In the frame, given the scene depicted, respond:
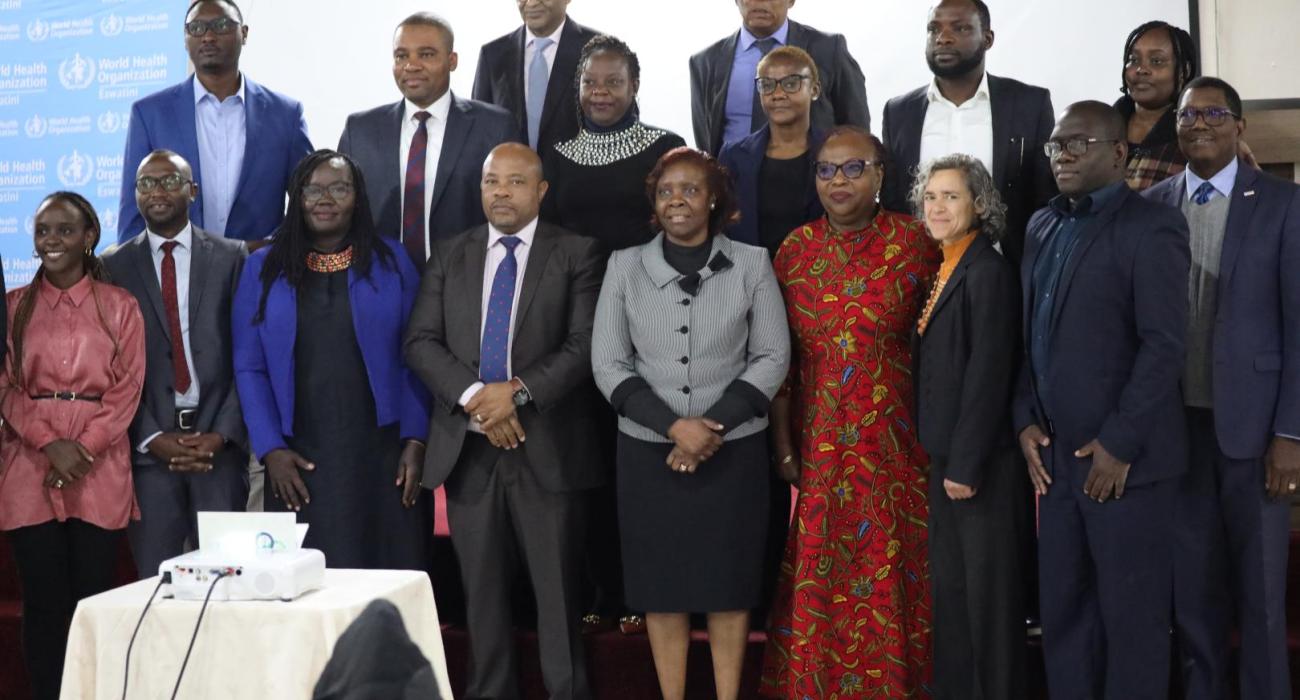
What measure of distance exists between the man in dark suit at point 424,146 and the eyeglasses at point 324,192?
0.33 m

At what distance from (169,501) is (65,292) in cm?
68

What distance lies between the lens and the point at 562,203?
4.18 meters

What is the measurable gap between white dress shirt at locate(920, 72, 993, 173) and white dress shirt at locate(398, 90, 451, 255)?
4.91 feet

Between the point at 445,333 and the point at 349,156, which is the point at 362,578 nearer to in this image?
the point at 445,333

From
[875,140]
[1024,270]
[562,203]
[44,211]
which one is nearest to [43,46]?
[44,211]

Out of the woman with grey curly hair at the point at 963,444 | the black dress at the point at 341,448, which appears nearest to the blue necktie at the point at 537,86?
the black dress at the point at 341,448

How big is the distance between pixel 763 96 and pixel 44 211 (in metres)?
2.11

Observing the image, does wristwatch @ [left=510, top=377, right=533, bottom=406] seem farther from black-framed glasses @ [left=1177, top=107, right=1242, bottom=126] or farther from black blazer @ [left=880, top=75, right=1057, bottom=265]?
black-framed glasses @ [left=1177, top=107, right=1242, bottom=126]

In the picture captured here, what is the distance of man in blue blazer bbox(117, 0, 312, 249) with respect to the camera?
4.41 m

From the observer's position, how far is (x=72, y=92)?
20.8 feet

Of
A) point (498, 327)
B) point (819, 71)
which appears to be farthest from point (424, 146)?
point (819, 71)

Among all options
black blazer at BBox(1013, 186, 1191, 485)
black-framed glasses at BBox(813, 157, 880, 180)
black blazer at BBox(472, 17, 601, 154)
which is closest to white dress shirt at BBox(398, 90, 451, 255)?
black blazer at BBox(472, 17, 601, 154)

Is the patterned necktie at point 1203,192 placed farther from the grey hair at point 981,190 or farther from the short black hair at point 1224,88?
the grey hair at point 981,190

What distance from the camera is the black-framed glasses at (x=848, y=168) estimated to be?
363 centimetres
